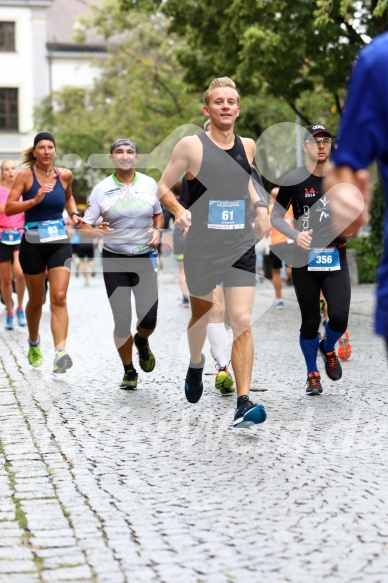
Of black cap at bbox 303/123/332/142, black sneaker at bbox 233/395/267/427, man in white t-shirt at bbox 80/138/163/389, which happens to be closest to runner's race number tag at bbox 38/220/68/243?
man in white t-shirt at bbox 80/138/163/389

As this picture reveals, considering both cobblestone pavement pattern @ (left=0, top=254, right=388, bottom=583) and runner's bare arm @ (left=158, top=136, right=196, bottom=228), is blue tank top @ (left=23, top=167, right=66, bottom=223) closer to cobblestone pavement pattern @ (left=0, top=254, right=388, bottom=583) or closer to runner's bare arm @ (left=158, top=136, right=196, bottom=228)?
cobblestone pavement pattern @ (left=0, top=254, right=388, bottom=583)

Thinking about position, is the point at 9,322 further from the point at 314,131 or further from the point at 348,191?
the point at 348,191

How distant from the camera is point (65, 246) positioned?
9469 millimetres

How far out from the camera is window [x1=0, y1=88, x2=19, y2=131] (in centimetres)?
5409

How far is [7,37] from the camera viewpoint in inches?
2142

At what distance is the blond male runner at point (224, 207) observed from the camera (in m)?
6.69

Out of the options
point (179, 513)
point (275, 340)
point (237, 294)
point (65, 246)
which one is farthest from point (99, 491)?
point (275, 340)

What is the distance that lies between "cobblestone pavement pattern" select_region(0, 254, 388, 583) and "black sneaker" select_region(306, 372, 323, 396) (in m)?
0.09

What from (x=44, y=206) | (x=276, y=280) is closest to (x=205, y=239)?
(x=44, y=206)

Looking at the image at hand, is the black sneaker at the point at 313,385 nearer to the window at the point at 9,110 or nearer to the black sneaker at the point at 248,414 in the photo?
the black sneaker at the point at 248,414

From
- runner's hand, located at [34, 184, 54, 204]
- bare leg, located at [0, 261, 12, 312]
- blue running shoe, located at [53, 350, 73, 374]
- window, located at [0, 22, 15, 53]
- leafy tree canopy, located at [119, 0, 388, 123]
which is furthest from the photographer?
window, located at [0, 22, 15, 53]

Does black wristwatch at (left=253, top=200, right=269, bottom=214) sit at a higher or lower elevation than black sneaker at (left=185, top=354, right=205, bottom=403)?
higher

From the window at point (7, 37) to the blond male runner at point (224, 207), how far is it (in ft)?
162

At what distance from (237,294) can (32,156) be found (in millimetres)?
3447
